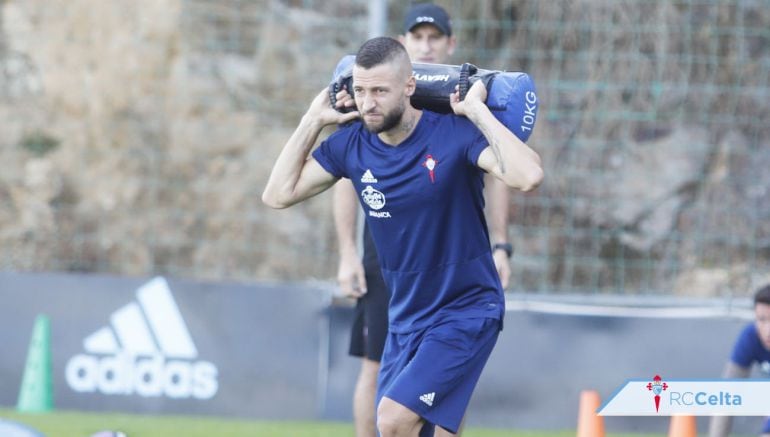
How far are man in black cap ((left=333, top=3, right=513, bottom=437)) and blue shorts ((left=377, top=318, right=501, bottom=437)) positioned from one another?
4.14ft

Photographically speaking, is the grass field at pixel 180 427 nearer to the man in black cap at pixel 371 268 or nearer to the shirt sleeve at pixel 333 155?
the man in black cap at pixel 371 268

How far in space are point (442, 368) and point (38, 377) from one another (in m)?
4.79

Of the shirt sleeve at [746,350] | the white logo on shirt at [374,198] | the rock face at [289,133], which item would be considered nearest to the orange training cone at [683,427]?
the shirt sleeve at [746,350]

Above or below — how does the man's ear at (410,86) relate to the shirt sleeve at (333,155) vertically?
above

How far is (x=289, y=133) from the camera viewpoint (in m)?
11.6

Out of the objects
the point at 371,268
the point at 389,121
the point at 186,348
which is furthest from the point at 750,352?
the point at 186,348

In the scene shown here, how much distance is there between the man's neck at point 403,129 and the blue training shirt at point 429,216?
2 centimetres

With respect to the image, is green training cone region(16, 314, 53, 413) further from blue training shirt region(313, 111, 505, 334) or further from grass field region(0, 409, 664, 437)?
blue training shirt region(313, 111, 505, 334)

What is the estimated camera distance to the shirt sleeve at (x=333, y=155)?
18.7ft

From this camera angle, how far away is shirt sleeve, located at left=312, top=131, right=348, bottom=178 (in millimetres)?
5711

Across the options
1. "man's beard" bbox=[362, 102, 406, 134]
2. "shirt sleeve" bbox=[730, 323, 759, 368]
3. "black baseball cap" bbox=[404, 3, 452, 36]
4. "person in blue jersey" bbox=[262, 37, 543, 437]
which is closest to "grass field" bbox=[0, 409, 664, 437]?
"shirt sleeve" bbox=[730, 323, 759, 368]

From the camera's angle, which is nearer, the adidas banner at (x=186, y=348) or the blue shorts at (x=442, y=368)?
the blue shorts at (x=442, y=368)

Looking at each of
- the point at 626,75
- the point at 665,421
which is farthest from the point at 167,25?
the point at 665,421

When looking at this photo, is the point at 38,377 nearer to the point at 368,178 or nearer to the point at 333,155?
the point at 333,155
